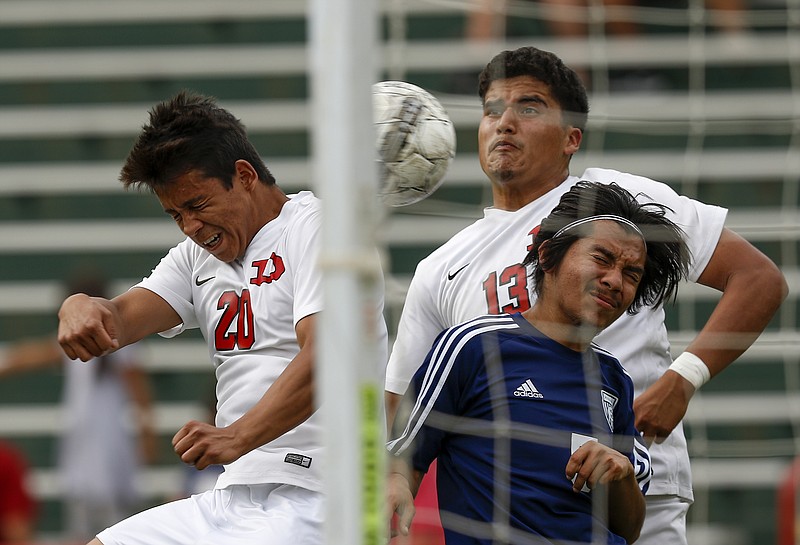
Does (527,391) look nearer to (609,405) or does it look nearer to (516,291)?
(609,405)

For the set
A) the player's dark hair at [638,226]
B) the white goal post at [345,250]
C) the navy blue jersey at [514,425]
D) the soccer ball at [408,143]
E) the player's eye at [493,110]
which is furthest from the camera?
the player's eye at [493,110]

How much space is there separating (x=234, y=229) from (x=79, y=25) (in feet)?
18.8

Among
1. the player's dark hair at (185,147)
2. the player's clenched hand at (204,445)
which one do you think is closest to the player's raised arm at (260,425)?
the player's clenched hand at (204,445)

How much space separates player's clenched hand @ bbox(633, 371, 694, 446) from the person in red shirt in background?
3320 millimetres

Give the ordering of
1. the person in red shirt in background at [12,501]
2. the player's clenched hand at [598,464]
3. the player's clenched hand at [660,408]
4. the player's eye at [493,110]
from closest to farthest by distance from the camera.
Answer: the player's clenched hand at [598,464] < the player's clenched hand at [660,408] < the player's eye at [493,110] < the person in red shirt in background at [12,501]

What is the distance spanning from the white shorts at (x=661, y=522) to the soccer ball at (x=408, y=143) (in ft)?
3.30

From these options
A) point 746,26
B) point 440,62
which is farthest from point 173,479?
point 746,26

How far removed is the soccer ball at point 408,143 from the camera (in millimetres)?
3318

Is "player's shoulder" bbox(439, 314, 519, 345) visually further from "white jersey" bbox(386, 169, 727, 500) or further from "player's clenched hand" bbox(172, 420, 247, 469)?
"player's clenched hand" bbox(172, 420, 247, 469)

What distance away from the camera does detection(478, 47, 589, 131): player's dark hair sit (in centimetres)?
346

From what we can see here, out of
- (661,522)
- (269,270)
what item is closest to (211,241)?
(269,270)

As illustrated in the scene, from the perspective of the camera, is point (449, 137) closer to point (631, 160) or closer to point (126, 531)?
point (126, 531)

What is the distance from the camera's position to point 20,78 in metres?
8.48

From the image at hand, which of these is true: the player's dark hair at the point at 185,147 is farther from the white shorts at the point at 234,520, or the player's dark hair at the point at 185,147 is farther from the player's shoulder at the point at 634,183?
the player's shoulder at the point at 634,183
